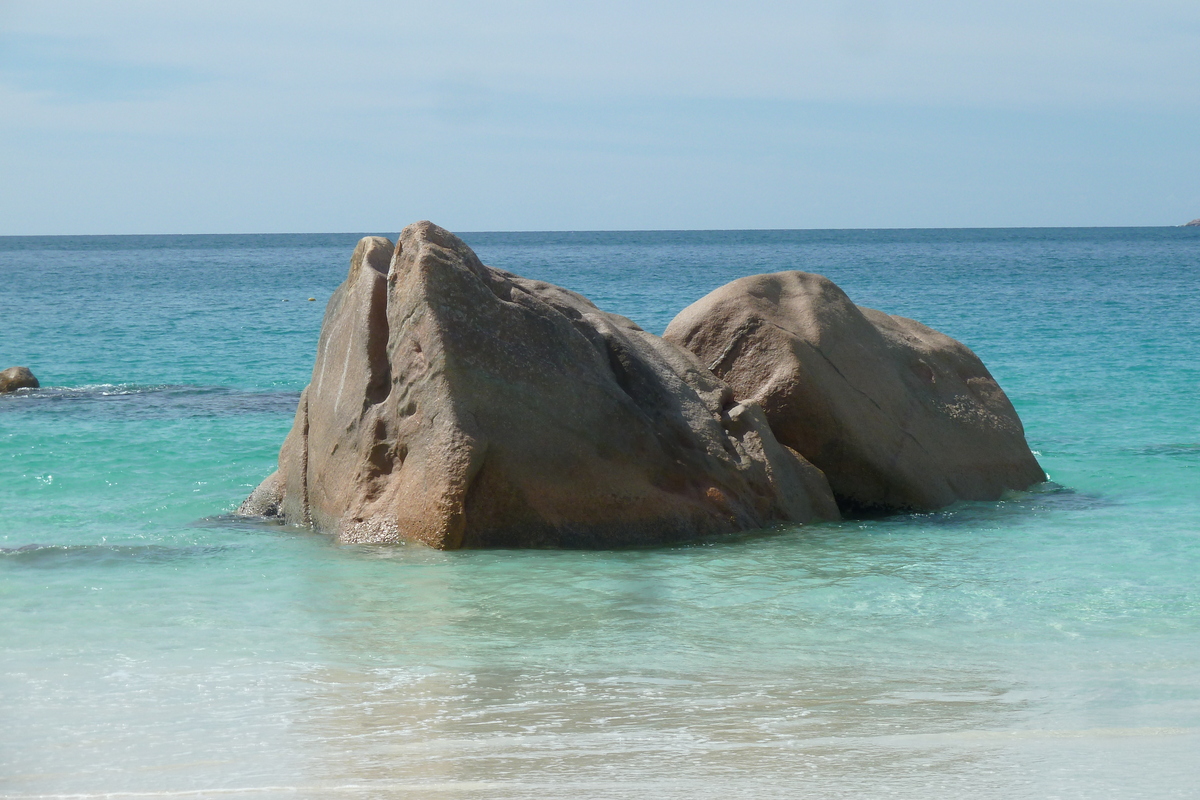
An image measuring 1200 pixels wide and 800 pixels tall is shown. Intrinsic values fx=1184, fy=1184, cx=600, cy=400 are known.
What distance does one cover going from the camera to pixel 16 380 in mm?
16328

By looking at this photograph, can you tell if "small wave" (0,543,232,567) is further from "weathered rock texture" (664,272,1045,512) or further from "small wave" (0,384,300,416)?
"small wave" (0,384,300,416)

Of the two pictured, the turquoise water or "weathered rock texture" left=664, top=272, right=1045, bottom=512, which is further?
"weathered rock texture" left=664, top=272, right=1045, bottom=512

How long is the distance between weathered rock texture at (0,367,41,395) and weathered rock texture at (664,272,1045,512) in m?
11.2

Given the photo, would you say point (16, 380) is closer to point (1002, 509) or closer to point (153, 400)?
point (153, 400)

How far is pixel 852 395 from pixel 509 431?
9.06 feet

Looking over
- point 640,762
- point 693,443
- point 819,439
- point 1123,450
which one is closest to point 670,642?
point 640,762

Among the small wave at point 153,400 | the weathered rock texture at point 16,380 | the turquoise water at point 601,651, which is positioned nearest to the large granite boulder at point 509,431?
the turquoise water at point 601,651

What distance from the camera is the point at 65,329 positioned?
2808cm

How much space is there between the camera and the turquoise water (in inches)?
148

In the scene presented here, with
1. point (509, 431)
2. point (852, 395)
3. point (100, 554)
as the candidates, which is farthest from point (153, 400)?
point (852, 395)

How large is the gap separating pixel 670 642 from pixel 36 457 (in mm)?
7949

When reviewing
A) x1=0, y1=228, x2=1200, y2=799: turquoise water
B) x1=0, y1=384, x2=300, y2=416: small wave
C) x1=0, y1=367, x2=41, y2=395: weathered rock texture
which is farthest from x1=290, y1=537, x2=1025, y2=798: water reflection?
x1=0, y1=367, x2=41, y2=395: weathered rock texture

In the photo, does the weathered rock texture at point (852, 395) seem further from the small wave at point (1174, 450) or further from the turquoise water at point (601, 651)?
the small wave at point (1174, 450)

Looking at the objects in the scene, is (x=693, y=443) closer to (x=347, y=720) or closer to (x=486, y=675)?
(x=486, y=675)
